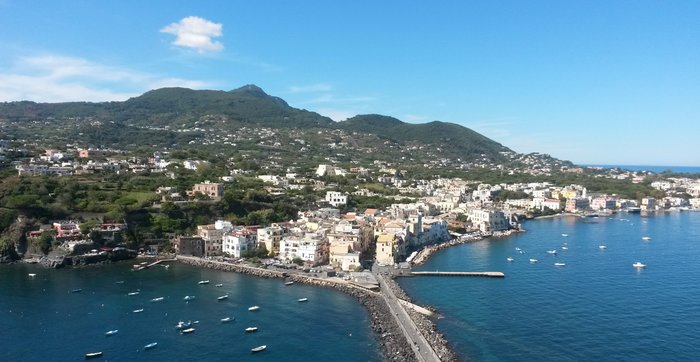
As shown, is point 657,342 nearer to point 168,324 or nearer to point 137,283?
point 168,324

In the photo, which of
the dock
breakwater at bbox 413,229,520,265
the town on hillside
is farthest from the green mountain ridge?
the dock

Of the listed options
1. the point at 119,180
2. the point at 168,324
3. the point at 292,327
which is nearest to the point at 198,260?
the point at 168,324

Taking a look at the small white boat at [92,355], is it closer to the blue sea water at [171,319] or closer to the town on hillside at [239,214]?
the blue sea water at [171,319]

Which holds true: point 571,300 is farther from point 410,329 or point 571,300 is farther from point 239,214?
point 239,214

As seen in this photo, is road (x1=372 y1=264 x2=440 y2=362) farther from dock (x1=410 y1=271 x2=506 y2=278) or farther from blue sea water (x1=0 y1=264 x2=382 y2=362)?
dock (x1=410 y1=271 x2=506 y2=278)

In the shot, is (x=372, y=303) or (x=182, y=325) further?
(x=372, y=303)

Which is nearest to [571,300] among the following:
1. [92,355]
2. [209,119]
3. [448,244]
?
[448,244]
